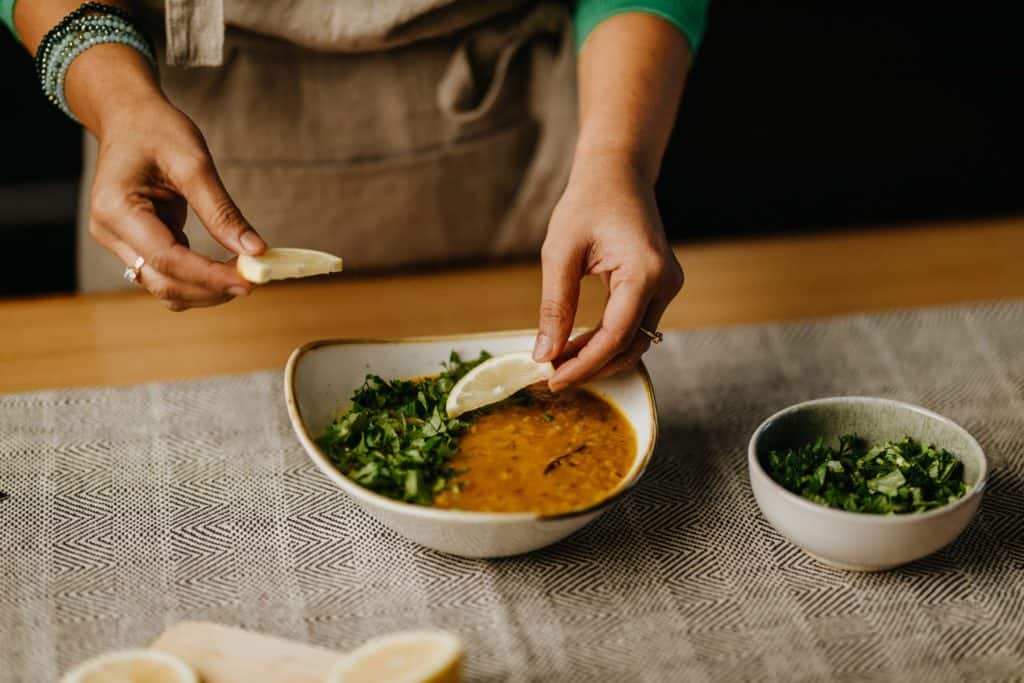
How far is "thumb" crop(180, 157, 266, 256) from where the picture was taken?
134 cm

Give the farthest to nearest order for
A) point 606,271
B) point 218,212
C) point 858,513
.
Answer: point 606,271
point 218,212
point 858,513

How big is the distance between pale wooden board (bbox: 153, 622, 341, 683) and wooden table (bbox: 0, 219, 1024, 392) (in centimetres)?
63

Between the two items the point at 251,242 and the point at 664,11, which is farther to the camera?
the point at 664,11

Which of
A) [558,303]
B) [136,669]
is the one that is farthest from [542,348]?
[136,669]

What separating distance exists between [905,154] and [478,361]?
258 centimetres

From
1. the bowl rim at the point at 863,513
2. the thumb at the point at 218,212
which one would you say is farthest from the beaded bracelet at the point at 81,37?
the bowl rim at the point at 863,513

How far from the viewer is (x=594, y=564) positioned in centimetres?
133

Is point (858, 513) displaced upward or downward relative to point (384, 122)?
downward

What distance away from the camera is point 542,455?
1357 mm

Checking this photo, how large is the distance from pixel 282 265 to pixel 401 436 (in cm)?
27

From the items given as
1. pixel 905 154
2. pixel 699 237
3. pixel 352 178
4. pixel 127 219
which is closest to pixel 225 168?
pixel 352 178

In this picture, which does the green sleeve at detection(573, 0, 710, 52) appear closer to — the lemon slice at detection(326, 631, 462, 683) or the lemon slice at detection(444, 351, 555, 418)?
the lemon slice at detection(444, 351, 555, 418)

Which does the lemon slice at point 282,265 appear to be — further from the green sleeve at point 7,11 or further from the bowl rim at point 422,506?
the green sleeve at point 7,11

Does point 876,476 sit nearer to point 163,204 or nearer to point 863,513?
point 863,513
